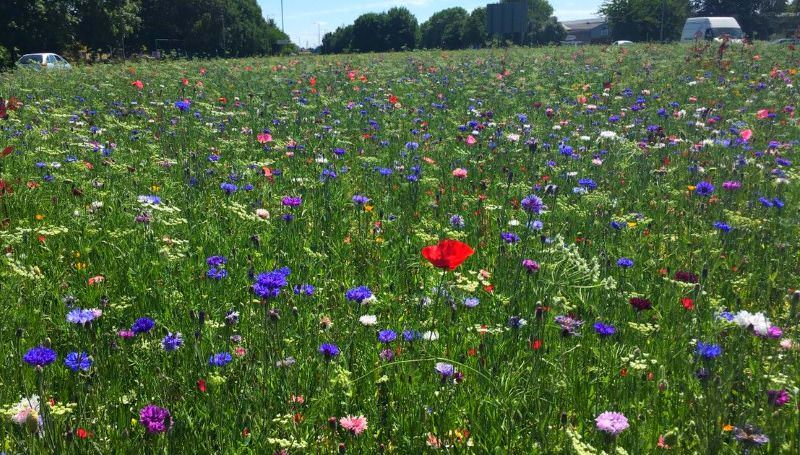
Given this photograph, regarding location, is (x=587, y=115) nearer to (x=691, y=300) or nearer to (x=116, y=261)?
(x=691, y=300)

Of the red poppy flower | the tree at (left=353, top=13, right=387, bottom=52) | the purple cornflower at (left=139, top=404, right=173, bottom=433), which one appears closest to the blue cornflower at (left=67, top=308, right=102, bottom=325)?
the purple cornflower at (left=139, top=404, right=173, bottom=433)

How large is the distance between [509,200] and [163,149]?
3.17m


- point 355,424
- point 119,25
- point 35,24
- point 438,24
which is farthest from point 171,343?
point 438,24

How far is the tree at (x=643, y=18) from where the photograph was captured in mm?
37406

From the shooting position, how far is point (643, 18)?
Answer: 3647 centimetres

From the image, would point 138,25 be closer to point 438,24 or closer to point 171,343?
Result: point 171,343

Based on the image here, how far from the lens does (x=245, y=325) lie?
2426 millimetres

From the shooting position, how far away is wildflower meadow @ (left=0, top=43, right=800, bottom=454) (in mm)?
1801

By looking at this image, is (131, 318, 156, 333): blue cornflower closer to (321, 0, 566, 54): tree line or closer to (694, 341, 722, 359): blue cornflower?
(694, 341, 722, 359): blue cornflower

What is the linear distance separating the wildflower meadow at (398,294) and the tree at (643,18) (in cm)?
3518

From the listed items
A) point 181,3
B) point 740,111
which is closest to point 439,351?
point 740,111

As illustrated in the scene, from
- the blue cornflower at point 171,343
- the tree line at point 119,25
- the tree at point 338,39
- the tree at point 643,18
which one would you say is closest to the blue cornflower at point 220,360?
the blue cornflower at point 171,343

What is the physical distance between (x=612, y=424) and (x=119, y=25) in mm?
34580

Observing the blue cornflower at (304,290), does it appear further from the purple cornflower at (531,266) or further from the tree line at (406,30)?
the tree line at (406,30)
